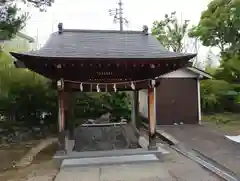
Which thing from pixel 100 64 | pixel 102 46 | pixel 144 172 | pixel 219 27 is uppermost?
pixel 219 27

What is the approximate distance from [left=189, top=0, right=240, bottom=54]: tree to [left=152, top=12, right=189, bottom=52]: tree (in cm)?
545

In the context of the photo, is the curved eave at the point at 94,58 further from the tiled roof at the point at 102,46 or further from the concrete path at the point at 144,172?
the concrete path at the point at 144,172

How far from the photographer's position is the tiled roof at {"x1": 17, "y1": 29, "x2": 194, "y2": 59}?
7.39m

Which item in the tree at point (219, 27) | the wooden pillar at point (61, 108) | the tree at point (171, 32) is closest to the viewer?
the wooden pillar at point (61, 108)

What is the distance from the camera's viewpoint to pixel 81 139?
9.11 meters

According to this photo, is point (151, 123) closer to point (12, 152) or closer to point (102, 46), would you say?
point (102, 46)

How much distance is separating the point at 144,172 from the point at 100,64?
8.70 ft

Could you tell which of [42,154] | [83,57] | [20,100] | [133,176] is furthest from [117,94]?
[133,176]

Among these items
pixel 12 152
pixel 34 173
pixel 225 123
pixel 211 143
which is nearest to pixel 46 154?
pixel 12 152

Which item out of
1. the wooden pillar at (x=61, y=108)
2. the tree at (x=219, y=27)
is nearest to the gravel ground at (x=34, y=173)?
the wooden pillar at (x=61, y=108)

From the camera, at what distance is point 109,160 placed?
7.19 meters

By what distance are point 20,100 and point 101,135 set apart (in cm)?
411

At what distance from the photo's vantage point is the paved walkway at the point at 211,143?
677 centimetres

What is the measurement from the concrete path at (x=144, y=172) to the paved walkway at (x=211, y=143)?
0.65 m
